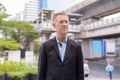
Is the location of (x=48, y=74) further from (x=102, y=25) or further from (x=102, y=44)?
(x=102, y=44)

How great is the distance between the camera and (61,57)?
2766mm

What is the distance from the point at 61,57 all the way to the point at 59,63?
0.07 meters

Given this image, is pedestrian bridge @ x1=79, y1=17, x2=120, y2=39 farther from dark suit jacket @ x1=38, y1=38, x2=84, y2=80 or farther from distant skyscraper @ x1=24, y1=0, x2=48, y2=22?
distant skyscraper @ x1=24, y1=0, x2=48, y2=22

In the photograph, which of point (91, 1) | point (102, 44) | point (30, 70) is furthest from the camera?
point (102, 44)

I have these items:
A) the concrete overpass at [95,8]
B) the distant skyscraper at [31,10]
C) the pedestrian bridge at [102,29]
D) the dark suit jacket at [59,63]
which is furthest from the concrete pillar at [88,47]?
the distant skyscraper at [31,10]

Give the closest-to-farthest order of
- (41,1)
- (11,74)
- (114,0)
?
1. (11,74)
2. (114,0)
3. (41,1)

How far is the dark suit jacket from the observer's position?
2.74 m

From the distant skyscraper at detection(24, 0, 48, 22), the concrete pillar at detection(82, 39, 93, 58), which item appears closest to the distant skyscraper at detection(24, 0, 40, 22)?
the distant skyscraper at detection(24, 0, 48, 22)

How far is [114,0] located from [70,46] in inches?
1244

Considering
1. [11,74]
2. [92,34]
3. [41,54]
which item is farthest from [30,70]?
[92,34]

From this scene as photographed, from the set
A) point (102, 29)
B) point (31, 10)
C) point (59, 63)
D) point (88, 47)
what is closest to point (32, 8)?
point (31, 10)

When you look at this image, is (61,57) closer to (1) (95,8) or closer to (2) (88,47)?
(1) (95,8)

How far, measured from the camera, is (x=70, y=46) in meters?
2.84

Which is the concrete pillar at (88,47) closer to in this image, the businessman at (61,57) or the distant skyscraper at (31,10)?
the businessman at (61,57)
